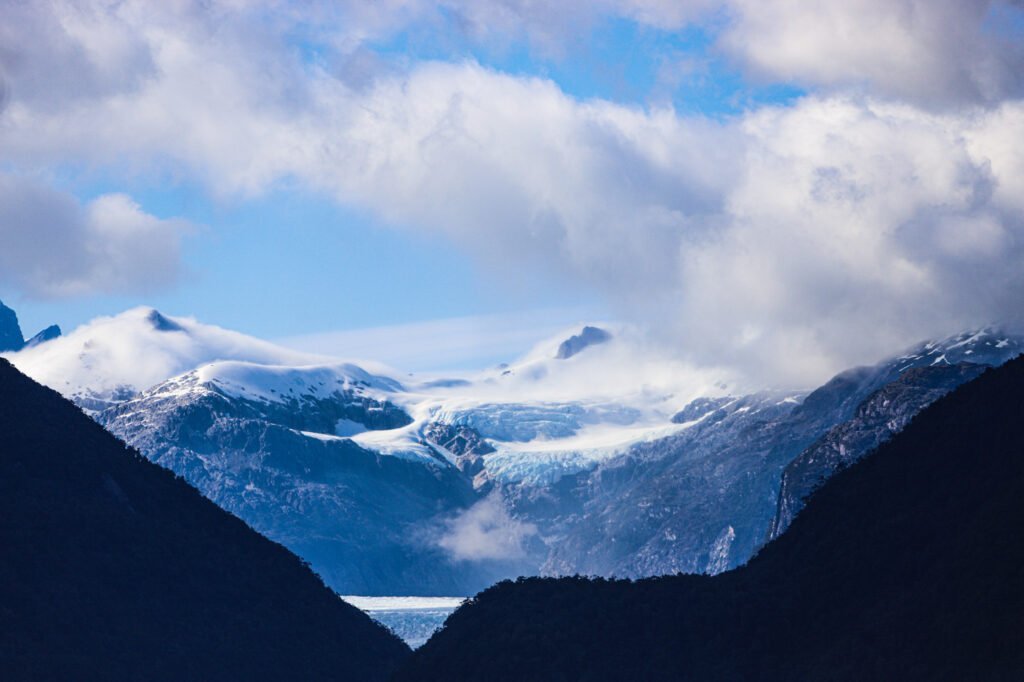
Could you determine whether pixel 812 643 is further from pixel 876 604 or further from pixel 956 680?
pixel 956 680

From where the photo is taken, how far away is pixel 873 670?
183625 mm

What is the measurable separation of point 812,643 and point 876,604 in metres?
7.54

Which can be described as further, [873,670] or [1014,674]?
[873,670]

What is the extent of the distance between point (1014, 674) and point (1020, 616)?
8122 millimetres

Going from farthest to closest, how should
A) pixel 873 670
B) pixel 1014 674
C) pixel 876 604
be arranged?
1. pixel 876 604
2. pixel 873 670
3. pixel 1014 674

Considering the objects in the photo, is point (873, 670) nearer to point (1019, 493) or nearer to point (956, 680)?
point (956, 680)

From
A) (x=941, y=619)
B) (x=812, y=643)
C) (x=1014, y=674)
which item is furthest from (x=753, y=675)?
(x=1014, y=674)

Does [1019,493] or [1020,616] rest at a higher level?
[1019,493]

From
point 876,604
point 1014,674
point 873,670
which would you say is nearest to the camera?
point 1014,674

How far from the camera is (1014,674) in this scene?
165875mm

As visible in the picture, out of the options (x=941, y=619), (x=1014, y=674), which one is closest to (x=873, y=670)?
(x=941, y=619)

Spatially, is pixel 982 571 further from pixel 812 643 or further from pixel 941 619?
pixel 812 643

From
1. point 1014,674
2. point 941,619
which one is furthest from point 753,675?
point 1014,674

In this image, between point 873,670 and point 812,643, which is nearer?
point 873,670
